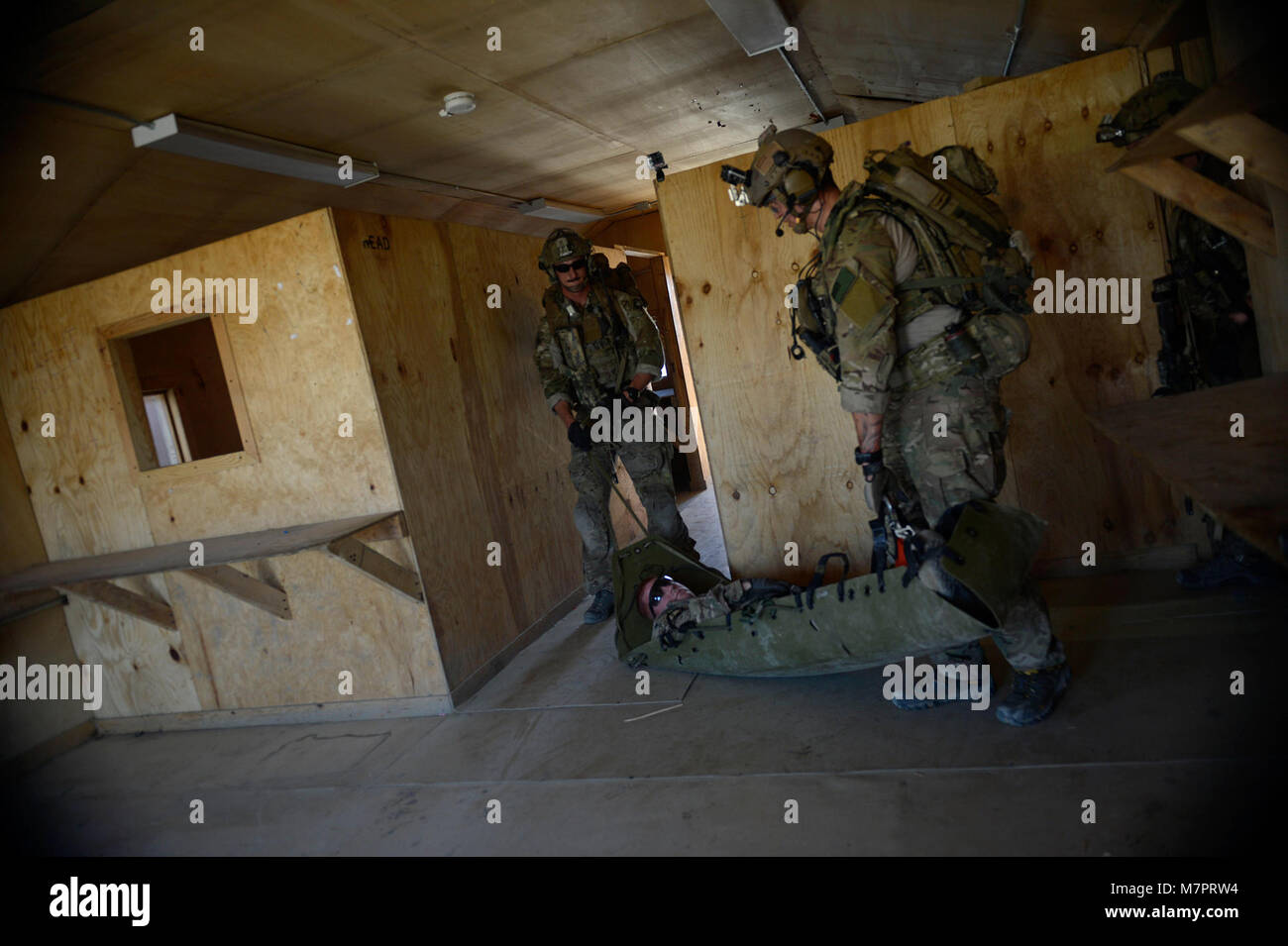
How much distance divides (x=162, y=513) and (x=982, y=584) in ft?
13.0

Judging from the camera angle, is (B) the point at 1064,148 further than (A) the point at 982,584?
Yes

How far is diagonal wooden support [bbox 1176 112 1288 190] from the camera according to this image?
1.89 metres

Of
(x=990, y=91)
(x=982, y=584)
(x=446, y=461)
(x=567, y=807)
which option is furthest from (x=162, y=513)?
(x=990, y=91)

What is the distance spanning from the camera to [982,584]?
2.33 meters

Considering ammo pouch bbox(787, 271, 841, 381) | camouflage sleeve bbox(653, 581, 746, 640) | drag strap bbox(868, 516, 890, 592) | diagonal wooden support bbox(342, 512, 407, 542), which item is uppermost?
ammo pouch bbox(787, 271, 841, 381)

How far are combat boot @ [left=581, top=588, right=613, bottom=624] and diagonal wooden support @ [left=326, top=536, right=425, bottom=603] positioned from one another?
1.22 meters

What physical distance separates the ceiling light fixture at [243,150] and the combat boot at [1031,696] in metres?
4.53

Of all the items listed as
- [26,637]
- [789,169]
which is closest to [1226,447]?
[789,169]

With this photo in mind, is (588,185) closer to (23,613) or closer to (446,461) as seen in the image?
(446,461)

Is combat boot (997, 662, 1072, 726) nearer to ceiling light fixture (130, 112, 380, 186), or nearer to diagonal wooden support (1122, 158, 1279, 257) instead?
diagonal wooden support (1122, 158, 1279, 257)

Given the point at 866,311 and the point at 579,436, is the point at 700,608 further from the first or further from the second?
the point at 579,436

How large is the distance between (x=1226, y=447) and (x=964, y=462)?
919 mm

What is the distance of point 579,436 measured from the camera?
4.49 meters

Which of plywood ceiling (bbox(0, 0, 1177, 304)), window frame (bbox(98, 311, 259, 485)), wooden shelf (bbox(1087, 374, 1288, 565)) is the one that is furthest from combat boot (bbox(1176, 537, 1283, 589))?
window frame (bbox(98, 311, 259, 485))
